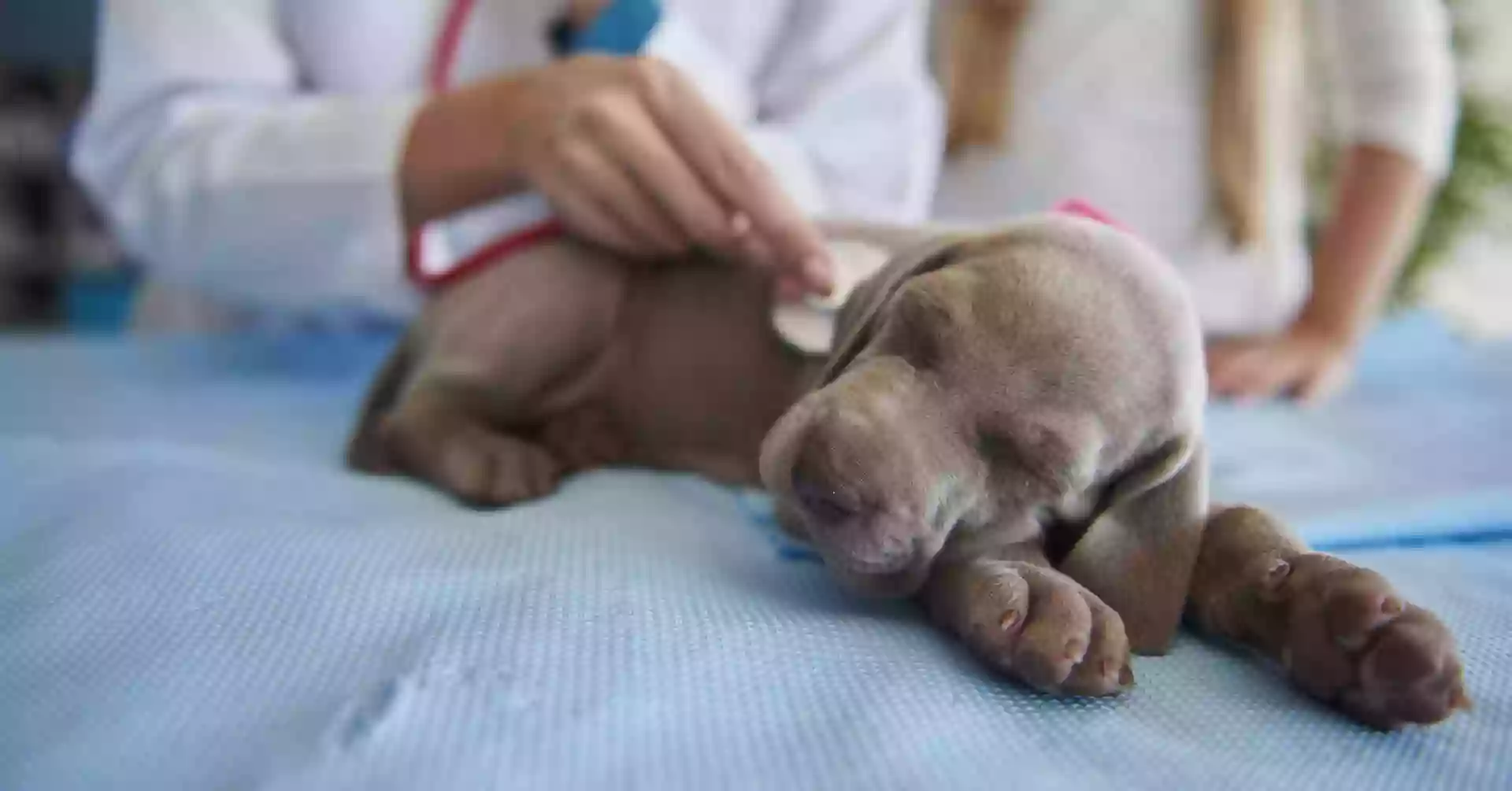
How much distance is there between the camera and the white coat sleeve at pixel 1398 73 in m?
1.73

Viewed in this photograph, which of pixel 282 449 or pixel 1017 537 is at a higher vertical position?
pixel 1017 537

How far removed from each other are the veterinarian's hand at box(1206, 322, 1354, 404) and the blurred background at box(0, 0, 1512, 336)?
1.36 metres

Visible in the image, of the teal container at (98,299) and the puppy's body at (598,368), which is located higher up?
the puppy's body at (598,368)

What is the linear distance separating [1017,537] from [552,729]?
31cm

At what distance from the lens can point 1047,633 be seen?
20.1 inches

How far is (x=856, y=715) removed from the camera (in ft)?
1.48

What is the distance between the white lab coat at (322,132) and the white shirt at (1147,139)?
19.6 inches

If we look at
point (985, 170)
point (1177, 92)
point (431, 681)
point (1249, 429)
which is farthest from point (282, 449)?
point (1177, 92)

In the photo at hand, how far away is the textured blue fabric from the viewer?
1.34 ft

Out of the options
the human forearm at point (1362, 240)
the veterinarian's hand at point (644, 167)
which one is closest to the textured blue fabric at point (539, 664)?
the veterinarian's hand at point (644, 167)

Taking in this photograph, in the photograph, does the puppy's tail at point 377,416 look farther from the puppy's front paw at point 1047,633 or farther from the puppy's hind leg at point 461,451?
the puppy's front paw at point 1047,633

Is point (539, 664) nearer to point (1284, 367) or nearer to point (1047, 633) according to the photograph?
point (1047, 633)

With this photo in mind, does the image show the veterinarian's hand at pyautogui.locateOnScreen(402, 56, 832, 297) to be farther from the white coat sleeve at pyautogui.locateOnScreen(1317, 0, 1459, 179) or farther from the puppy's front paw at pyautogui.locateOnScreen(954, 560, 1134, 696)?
the white coat sleeve at pyautogui.locateOnScreen(1317, 0, 1459, 179)

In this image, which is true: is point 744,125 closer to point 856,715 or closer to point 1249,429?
point 1249,429
